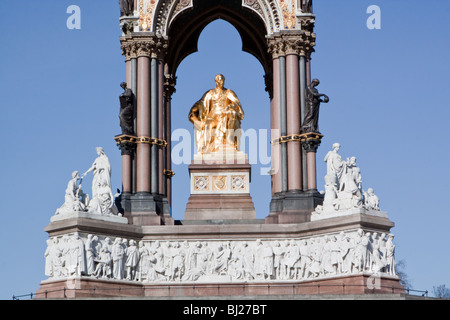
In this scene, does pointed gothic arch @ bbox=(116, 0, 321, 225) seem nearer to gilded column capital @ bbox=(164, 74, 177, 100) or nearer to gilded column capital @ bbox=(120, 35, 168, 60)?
gilded column capital @ bbox=(120, 35, 168, 60)

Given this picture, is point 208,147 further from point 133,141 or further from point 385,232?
point 385,232

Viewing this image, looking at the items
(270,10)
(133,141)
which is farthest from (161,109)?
(270,10)

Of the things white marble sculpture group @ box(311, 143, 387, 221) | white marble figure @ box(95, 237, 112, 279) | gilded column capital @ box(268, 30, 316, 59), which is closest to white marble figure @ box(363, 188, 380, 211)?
white marble sculpture group @ box(311, 143, 387, 221)

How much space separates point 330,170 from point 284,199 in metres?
2.57

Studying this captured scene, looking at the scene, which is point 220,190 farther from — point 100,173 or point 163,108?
point 100,173

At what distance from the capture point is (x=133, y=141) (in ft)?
163

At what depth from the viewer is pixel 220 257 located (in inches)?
1887

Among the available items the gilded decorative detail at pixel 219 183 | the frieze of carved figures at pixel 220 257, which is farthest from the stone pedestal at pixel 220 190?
the frieze of carved figures at pixel 220 257

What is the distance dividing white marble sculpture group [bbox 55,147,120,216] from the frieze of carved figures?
3.92 feet

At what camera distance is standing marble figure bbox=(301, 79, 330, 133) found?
49.6 meters

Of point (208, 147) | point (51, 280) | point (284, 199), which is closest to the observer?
point (51, 280)

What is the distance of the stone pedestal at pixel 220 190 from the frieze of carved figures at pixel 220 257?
10.8ft

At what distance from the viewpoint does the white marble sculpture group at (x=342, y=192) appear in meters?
46.7

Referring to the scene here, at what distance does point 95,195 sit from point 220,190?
6.64m
